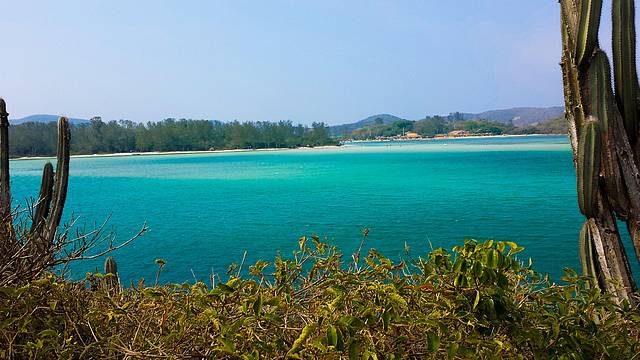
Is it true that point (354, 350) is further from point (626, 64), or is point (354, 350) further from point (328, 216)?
point (328, 216)

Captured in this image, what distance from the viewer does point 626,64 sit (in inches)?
163

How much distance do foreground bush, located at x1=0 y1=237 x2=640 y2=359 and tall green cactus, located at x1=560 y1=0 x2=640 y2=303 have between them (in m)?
2.48

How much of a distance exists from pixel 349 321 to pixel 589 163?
345cm

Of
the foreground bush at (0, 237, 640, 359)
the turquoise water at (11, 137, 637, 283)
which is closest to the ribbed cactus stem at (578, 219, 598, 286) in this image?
the foreground bush at (0, 237, 640, 359)

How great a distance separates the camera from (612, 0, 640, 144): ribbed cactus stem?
4.12 m

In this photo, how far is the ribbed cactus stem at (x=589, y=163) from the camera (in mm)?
4008

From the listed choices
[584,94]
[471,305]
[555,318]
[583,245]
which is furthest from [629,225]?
[471,305]

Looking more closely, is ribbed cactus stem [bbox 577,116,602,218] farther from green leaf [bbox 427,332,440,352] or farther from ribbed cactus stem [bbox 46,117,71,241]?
ribbed cactus stem [bbox 46,117,71,241]

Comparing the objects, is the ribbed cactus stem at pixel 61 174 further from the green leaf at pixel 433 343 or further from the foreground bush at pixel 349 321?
the green leaf at pixel 433 343

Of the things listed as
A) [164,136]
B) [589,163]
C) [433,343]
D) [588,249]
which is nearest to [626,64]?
[589,163]

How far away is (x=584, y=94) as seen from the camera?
13.7ft

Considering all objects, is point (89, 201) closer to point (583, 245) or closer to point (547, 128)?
point (583, 245)

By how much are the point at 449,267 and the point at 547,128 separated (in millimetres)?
206693

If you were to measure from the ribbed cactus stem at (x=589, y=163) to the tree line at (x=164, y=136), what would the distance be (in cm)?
11118
